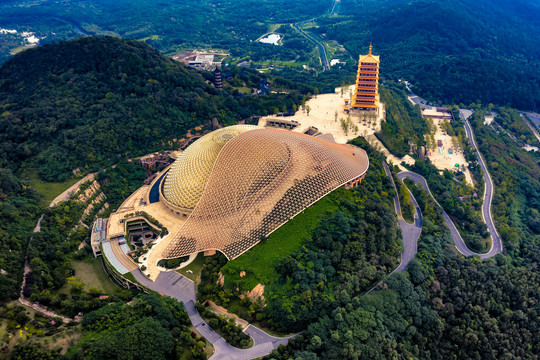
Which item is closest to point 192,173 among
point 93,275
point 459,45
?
point 93,275

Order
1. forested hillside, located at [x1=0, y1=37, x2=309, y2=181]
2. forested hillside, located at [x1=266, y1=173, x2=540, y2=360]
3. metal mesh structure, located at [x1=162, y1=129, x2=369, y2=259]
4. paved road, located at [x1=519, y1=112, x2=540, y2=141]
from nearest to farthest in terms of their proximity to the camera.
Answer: forested hillside, located at [x1=266, y1=173, x2=540, y2=360] → metal mesh structure, located at [x1=162, y1=129, x2=369, y2=259] → forested hillside, located at [x1=0, y1=37, x2=309, y2=181] → paved road, located at [x1=519, y1=112, x2=540, y2=141]

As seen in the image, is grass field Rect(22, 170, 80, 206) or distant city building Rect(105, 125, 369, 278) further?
grass field Rect(22, 170, 80, 206)

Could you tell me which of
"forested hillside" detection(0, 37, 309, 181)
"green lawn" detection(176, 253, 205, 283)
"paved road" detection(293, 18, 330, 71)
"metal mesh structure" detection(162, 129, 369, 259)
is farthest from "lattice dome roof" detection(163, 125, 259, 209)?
"paved road" detection(293, 18, 330, 71)

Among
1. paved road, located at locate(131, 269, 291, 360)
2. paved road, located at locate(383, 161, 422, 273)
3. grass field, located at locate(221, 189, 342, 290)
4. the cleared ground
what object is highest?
the cleared ground

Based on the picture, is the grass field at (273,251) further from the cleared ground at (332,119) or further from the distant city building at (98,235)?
the cleared ground at (332,119)

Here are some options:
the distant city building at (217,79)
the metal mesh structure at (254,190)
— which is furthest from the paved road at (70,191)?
the distant city building at (217,79)

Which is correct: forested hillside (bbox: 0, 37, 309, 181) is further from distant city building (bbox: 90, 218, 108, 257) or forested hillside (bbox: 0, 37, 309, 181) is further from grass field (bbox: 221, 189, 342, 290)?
grass field (bbox: 221, 189, 342, 290)
